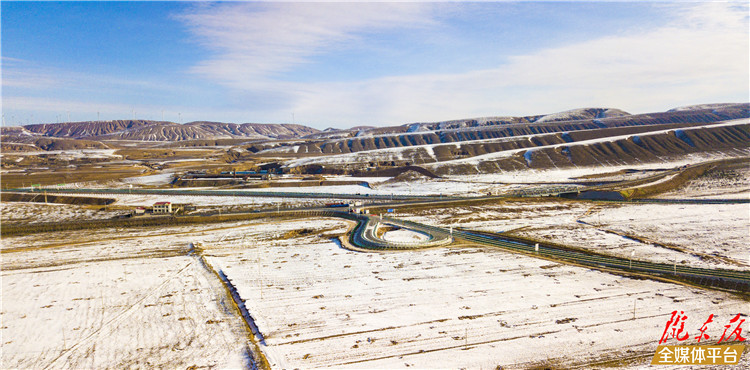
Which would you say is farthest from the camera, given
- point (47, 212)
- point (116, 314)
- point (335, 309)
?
point (47, 212)

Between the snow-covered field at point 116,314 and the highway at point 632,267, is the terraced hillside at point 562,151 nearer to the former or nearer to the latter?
the highway at point 632,267

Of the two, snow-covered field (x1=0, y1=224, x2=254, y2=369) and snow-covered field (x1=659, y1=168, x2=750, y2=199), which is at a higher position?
snow-covered field (x1=659, y1=168, x2=750, y2=199)

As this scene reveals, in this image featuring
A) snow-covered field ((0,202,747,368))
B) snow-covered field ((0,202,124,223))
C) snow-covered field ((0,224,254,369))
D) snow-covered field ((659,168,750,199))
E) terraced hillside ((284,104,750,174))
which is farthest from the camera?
terraced hillside ((284,104,750,174))

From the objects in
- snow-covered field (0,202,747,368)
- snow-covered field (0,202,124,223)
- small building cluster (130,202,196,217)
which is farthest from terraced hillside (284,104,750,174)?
snow-covered field (0,202,747,368)

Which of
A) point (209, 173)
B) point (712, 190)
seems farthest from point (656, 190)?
point (209, 173)

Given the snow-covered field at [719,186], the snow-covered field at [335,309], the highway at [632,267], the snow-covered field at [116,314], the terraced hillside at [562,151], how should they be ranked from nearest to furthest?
the snow-covered field at [335,309] → the snow-covered field at [116,314] → the highway at [632,267] → the snow-covered field at [719,186] → the terraced hillside at [562,151]

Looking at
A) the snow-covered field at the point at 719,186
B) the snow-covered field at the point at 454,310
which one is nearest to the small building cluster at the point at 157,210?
the snow-covered field at the point at 454,310

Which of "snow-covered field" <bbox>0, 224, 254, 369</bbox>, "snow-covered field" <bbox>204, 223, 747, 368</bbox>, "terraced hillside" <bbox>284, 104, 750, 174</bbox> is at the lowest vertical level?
"snow-covered field" <bbox>0, 224, 254, 369</bbox>

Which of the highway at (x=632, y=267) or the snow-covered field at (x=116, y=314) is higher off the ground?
the highway at (x=632, y=267)

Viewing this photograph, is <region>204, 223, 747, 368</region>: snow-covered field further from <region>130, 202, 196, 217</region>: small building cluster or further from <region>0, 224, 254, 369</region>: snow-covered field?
<region>130, 202, 196, 217</region>: small building cluster

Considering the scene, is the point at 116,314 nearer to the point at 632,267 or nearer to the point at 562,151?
the point at 632,267

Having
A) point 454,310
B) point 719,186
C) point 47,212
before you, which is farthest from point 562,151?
point 47,212
